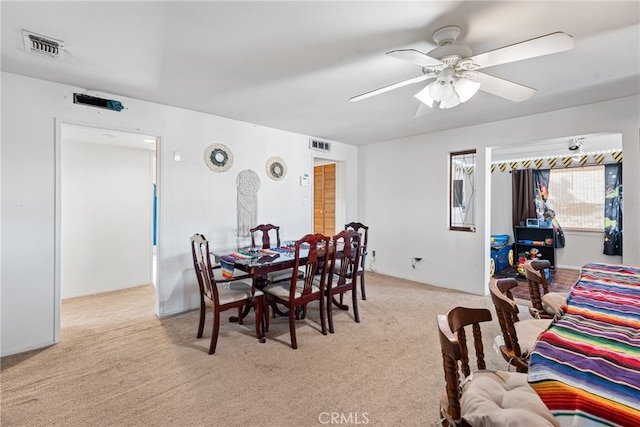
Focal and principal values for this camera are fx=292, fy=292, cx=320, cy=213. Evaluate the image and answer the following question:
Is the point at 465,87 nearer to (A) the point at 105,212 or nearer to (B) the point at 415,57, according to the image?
(B) the point at 415,57

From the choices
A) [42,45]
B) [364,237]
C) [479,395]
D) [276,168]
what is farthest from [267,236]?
[479,395]

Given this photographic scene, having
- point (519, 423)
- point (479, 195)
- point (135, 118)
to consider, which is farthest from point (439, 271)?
point (135, 118)

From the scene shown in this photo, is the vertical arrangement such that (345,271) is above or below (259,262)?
below

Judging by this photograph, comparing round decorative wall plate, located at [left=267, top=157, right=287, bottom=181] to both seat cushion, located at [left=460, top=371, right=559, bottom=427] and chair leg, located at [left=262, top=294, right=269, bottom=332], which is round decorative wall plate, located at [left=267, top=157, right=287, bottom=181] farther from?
seat cushion, located at [left=460, top=371, right=559, bottom=427]

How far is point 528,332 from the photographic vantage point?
1.72m

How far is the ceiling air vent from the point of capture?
197 cm

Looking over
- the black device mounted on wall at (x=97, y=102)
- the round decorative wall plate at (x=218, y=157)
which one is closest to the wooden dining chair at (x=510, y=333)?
the round decorative wall plate at (x=218, y=157)

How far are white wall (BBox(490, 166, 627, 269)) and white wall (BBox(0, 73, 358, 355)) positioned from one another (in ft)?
14.9

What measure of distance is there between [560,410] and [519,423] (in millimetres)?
163

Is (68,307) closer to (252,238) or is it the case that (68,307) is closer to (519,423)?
(252,238)

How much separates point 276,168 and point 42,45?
2.75m

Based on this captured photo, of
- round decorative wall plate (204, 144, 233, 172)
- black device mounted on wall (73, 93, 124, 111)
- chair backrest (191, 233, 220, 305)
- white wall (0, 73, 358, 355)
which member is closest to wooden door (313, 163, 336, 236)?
white wall (0, 73, 358, 355)

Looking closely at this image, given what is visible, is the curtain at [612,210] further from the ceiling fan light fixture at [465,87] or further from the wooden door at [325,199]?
the ceiling fan light fixture at [465,87]

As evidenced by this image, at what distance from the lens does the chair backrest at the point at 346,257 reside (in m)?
2.99
